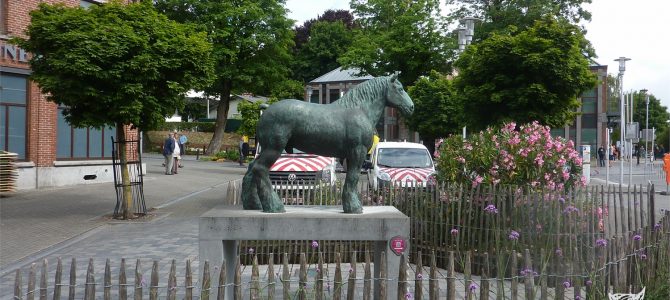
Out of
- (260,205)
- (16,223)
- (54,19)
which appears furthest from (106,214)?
(260,205)

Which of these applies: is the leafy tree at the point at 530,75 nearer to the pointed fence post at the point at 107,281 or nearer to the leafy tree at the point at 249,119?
the pointed fence post at the point at 107,281

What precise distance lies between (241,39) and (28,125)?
21.7 meters

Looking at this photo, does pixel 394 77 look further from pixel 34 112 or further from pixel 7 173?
pixel 34 112

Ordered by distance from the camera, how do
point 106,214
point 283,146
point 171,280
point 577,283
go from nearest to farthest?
point 171,280
point 577,283
point 283,146
point 106,214

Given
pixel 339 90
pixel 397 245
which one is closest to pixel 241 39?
pixel 339 90

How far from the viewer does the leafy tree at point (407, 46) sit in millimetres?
39000

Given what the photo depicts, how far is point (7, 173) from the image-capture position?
17.2m

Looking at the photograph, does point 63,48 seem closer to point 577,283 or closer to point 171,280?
point 171,280

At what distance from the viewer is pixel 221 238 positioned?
556 cm

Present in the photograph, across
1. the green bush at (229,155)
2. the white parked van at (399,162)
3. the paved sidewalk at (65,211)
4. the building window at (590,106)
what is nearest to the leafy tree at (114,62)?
the paved sidewalk at (65,211)

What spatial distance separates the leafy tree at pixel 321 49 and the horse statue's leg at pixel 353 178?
185 feet

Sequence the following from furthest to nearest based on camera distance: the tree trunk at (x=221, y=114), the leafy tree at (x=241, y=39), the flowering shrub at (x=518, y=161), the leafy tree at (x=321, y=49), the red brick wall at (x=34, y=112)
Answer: the leafy tree at (x=321, y=49) → the tree trunk at (x=221, y=114) → the leafy tree at (x=241, y=39) → the red brick wall at (x=34, y=112) → the flowering shrub at (x=518, y=161)

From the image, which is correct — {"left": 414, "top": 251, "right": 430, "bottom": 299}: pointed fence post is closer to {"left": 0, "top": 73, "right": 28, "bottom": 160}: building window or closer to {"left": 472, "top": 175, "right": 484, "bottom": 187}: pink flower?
{"left": 472, "top": 175, "right": 484, "bottom": 187}: pink flower

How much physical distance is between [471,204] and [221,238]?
395cm
